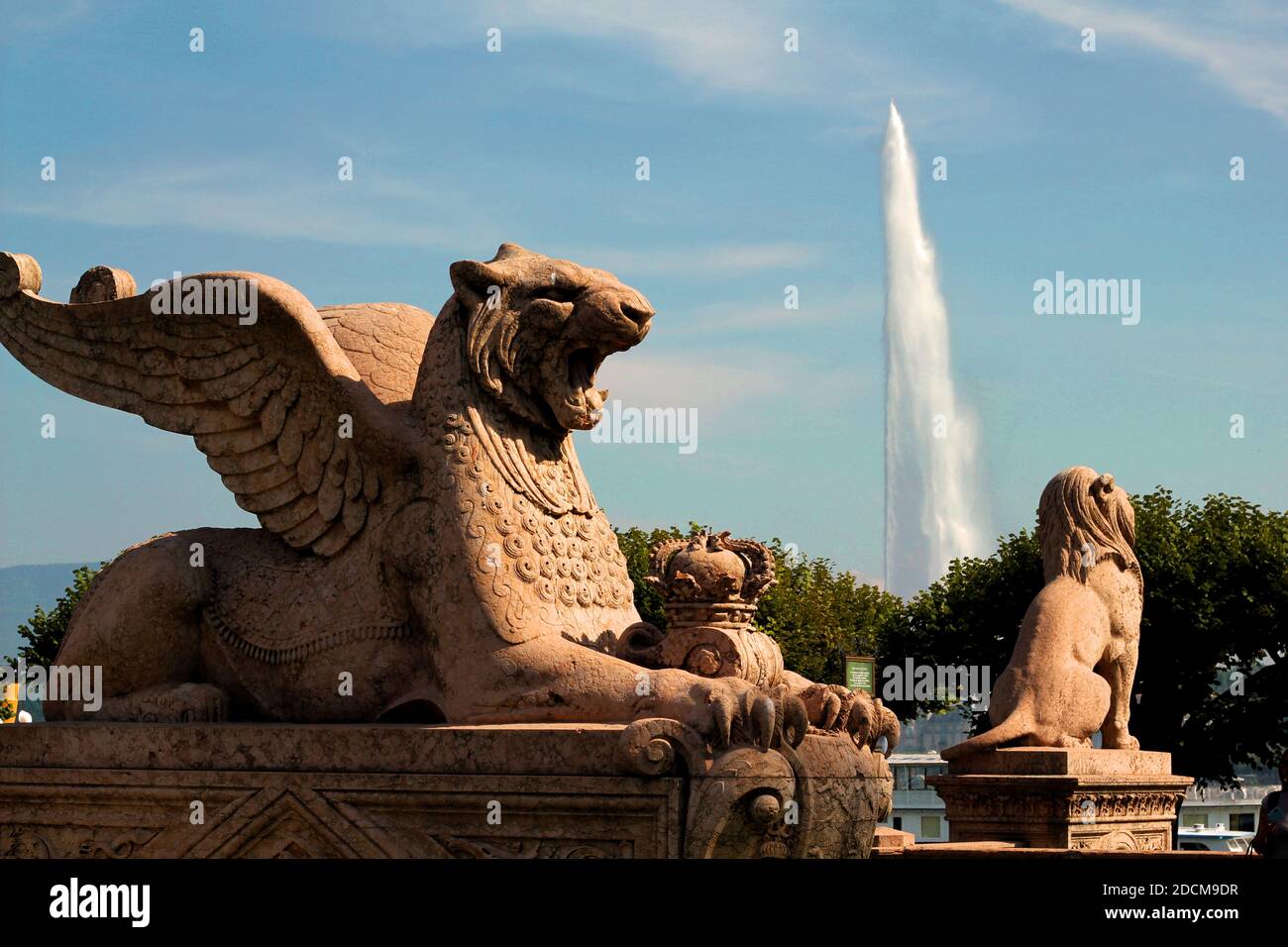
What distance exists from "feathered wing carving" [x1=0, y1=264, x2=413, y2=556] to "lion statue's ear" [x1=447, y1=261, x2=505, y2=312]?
0.60 meters

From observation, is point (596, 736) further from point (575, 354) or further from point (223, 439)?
point (223, 439)

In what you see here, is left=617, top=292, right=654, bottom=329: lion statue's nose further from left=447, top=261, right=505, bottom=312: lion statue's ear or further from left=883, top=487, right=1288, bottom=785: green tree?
left=883, top=487, right=1288, bottom=785: green tree

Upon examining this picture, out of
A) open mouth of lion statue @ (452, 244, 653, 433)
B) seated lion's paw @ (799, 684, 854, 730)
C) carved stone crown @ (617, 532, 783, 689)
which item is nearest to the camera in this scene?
seated lion's paw @ (799, 684, 854, 730)

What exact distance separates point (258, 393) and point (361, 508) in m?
0.70

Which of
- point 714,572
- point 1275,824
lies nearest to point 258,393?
point 714,572

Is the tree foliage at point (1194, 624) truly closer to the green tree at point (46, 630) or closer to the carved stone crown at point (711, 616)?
the green tree at point (46, 630)

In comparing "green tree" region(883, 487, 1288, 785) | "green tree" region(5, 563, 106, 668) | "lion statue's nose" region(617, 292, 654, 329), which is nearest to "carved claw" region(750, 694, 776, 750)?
"lion statue's nose" region(617, 292, 654, 329)

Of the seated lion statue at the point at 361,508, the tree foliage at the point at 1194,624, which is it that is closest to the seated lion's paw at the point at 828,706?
the seated lion statue at the point at 361,508

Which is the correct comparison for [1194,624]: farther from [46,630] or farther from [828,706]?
[828,706]

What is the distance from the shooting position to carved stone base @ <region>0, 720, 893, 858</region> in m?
6.15

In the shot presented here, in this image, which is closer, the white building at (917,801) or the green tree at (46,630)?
the green tree at (46,630)

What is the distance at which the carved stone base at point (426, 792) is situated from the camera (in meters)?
6.15
